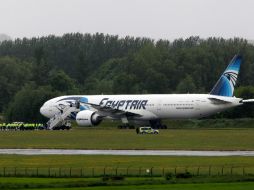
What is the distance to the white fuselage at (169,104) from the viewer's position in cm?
10838

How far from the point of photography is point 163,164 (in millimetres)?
52906

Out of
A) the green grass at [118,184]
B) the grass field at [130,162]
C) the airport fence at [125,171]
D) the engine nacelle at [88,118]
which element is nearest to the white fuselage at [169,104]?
the engine nacelle at [88,118]

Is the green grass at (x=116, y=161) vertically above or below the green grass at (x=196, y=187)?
below

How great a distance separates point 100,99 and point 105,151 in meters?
55.4

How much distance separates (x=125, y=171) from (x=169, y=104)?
209 ft

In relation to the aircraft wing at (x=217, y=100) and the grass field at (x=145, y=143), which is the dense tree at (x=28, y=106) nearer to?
the aircraft wing at (x=217, y=100)

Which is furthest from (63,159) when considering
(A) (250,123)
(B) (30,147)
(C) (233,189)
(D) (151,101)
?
(A) (250,123)

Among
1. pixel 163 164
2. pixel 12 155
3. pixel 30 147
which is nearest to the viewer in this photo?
pixel 163 164

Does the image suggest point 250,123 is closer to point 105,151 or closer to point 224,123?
point 224,123

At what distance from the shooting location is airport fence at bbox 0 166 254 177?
153ft

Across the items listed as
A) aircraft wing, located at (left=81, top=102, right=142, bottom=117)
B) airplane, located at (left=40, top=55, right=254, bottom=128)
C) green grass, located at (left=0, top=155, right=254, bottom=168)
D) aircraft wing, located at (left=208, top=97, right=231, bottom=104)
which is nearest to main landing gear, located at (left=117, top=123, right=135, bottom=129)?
airplane, located at (left=40, top=55, right=254, bottom=128)

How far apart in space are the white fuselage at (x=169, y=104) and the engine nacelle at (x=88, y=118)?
2.92 meters

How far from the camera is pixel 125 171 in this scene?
48.6 metres

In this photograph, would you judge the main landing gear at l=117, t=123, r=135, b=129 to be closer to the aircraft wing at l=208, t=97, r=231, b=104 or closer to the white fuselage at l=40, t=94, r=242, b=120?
the white fuselage at l=40, t=94, r=242, b=120
